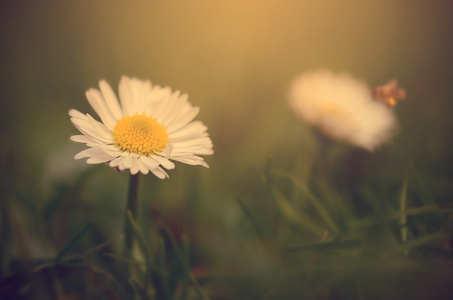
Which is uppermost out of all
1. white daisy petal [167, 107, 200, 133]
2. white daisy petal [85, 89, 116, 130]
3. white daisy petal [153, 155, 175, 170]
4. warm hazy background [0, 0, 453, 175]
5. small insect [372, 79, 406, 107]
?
warm hazy background [0, 0, 453, 175]

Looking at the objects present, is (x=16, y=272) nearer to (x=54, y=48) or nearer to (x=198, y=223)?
(x=198, y=223)

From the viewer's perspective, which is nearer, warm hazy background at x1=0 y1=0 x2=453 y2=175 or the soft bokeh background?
Result: the soft bokeh background

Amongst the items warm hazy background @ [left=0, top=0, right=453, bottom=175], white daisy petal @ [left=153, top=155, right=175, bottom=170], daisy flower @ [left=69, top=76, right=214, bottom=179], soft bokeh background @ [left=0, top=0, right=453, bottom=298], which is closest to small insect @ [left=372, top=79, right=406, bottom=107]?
soft bokeh background @ [left=0, top=0, right=453, bottom=298]

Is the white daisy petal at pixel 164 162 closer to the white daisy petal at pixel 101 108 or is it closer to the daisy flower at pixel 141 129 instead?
the daisy flower at pixel 141 129

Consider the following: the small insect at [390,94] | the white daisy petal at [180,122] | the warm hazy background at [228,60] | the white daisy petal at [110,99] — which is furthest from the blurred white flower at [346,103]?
the white daisy petal at [110,99]

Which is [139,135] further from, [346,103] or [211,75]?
[346,103]

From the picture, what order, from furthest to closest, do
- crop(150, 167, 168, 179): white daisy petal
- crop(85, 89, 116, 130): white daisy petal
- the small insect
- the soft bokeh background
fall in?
the soft bokeh background < the small insect < crop(85, 89, 116, 130): white daisy petal < crop(150, 167, 168, 179): white daisy petal

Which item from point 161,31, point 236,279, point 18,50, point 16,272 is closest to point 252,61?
point 161,31

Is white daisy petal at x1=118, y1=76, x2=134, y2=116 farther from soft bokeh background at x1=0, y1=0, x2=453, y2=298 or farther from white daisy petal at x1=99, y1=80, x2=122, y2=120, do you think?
soft bokeh background at x1=0, y1=0, x2=453, y2=298
